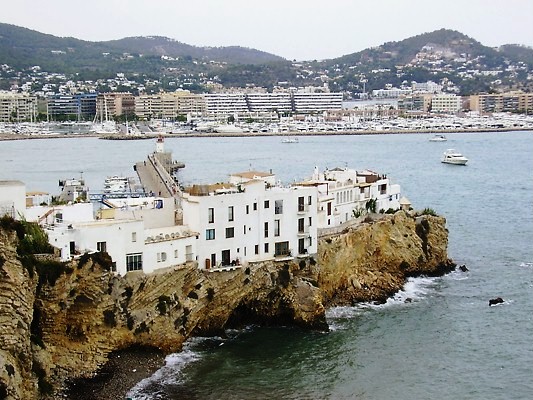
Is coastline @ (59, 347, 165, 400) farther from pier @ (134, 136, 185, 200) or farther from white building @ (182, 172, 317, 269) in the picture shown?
pier @ (134, 136, 185, 200)

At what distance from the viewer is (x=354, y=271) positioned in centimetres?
2947

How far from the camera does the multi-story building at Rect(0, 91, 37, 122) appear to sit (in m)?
162

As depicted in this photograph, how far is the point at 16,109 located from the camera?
16362 centimetres

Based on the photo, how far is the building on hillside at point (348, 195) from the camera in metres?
31.3

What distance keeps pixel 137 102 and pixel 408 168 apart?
10299 cm

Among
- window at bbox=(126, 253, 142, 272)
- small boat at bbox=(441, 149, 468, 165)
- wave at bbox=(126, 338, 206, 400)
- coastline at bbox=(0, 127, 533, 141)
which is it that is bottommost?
coastline at bbox=(0, 127, 533, 141)

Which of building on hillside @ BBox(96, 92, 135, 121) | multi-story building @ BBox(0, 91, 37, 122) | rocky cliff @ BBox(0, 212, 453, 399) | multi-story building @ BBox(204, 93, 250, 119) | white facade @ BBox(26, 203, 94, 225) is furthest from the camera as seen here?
multi-story building @ BBox(204, 93, 250, 119)

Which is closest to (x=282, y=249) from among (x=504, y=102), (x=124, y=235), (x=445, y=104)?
(x=124, y=235)

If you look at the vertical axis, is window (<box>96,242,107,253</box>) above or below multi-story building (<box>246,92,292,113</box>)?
above

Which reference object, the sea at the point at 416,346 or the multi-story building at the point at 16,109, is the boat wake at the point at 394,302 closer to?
the sea at the point at 416,346

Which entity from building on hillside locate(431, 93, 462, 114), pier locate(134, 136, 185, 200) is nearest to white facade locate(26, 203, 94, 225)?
pier locate(134, 136, 185, 200)

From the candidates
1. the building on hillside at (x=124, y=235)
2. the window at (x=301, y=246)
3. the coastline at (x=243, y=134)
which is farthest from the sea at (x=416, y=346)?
the coastline at (x=243, y=134)

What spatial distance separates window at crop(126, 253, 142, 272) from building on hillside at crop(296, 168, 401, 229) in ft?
30.5

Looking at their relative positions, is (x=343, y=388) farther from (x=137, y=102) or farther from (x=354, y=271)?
(x=137, y=102)
